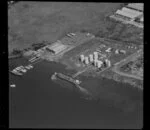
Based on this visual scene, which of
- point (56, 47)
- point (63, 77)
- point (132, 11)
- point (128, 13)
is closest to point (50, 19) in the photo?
point (56, 47)

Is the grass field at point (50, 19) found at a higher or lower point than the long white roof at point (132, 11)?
lower

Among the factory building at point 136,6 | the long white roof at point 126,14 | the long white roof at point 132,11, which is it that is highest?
the factory building at point 136,6

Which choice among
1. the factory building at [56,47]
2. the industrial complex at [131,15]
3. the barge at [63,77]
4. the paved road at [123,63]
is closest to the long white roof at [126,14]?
the industrial complex at [131,15]

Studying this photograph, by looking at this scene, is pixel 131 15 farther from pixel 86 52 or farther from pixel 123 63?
pixel 123 63

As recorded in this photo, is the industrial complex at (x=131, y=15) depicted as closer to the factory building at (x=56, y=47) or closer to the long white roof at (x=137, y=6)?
the long white roof at (x=137, y=6)

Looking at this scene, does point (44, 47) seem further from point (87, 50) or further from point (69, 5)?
point (69, 5)

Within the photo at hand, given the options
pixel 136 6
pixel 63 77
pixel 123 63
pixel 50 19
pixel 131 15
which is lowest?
pixel 63 77

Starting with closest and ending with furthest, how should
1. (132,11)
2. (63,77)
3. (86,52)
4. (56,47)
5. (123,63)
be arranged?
(63,77) < (123,63) < (86,52) < (56,47) < (132,11)
